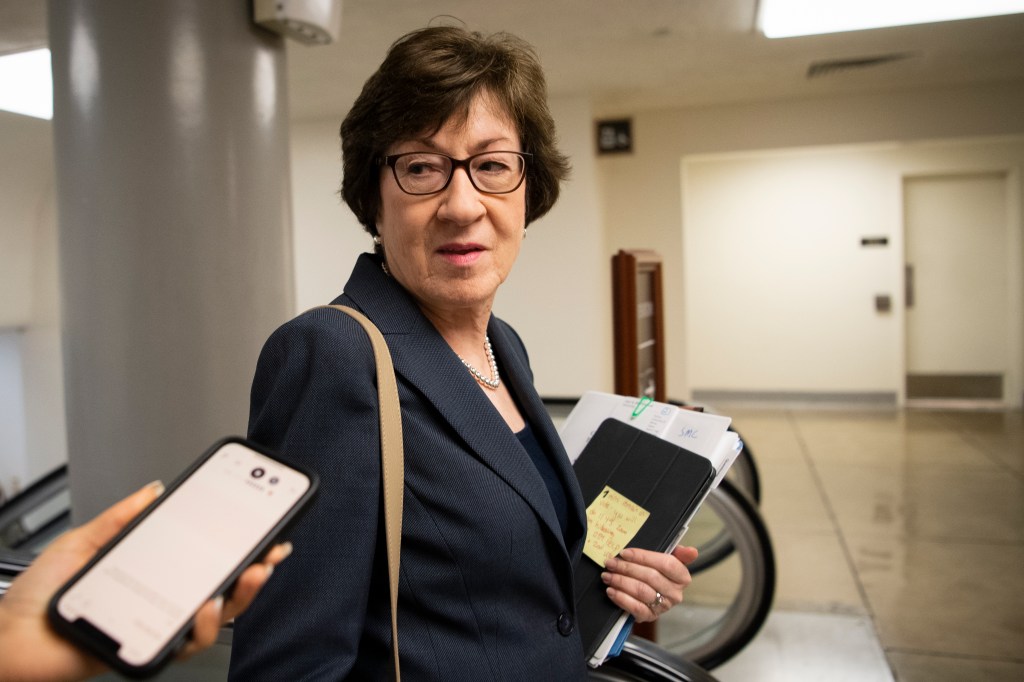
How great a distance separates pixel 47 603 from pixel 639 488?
1.04 metres

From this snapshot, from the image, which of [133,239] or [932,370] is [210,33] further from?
[932,370]

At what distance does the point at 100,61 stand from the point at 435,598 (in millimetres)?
2153

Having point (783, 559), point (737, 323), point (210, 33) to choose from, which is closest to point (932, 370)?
point (737, 323)

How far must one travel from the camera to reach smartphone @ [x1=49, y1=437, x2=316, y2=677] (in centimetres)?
61

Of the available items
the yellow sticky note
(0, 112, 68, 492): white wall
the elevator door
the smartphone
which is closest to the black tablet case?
the yellow sticky note

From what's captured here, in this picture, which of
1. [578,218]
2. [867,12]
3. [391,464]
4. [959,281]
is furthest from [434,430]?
[959,281]

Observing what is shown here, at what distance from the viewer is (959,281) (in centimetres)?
937

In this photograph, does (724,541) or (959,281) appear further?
(959,281)

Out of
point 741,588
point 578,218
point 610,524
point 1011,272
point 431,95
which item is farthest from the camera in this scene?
point 1011,272

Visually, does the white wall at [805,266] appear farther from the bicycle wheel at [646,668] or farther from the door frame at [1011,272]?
the bicycle wheel at [646,668]

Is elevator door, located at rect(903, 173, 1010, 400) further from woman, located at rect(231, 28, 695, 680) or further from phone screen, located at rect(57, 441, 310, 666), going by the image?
phone screen, located at rect(57, 441, 310, 666)

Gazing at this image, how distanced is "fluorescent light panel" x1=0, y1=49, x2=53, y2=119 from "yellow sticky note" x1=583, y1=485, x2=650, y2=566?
193 inches

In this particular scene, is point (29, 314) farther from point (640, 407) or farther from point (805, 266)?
point (805, 266)

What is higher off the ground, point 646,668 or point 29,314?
point 29,314
